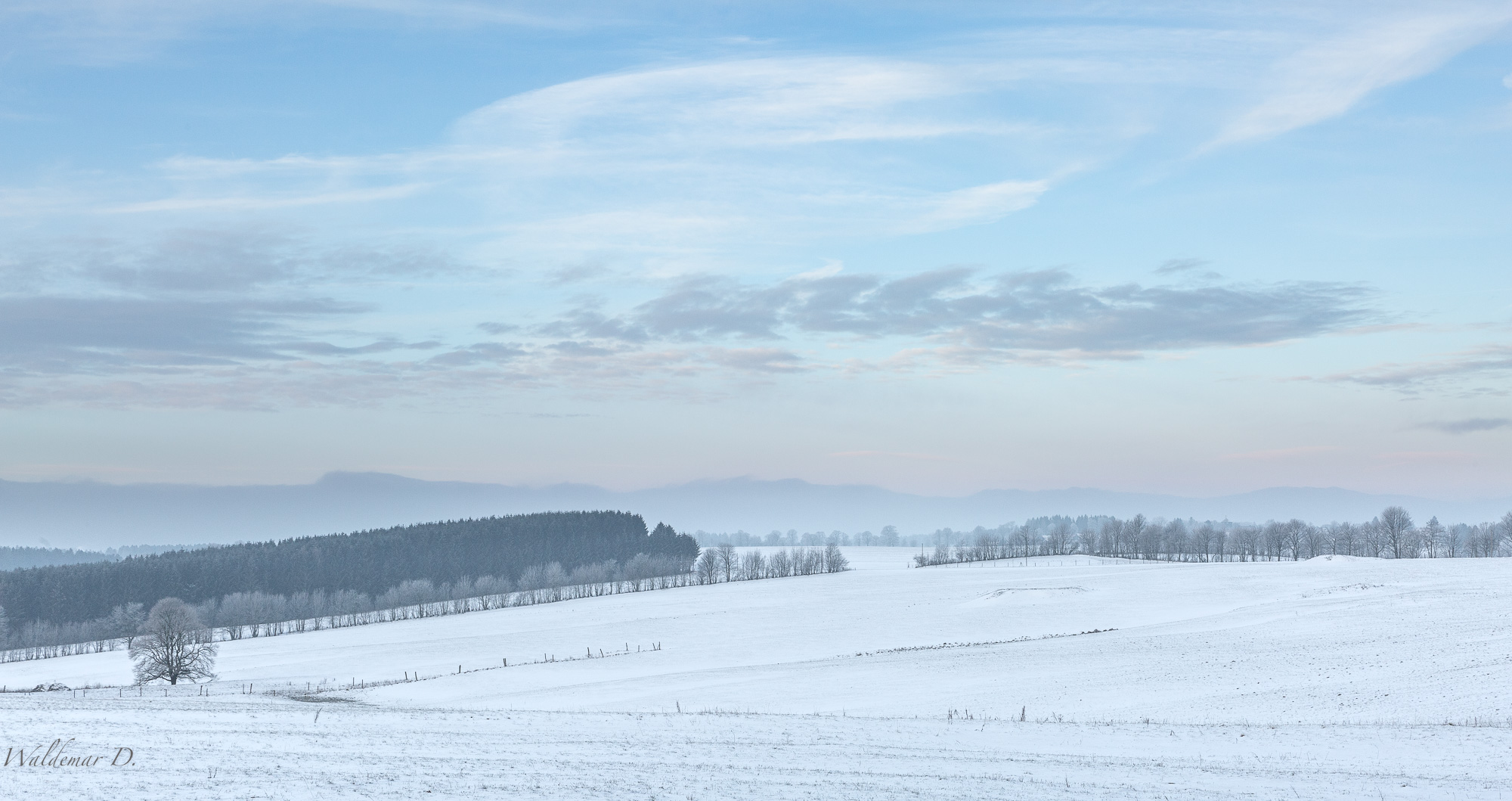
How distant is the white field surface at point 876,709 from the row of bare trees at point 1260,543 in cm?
9019

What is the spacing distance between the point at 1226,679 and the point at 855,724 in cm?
2042

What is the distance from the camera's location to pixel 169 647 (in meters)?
62.3

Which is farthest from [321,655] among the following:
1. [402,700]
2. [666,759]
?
[666,759]

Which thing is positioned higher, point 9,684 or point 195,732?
point 195,732

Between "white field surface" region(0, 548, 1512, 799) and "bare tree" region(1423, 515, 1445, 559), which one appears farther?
"bare tree" region(1423, 515, 1445, 559)

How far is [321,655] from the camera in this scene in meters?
78.4

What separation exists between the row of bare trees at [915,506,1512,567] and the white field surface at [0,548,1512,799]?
3551 inches

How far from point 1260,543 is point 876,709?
17893 centimetres

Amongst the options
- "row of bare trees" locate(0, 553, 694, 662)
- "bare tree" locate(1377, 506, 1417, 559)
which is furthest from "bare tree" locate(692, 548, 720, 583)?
"bare tree" locate(1377, 506, 1417, 559)

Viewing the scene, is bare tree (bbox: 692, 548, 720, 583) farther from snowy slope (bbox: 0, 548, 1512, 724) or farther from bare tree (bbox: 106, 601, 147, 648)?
bare tree (bbox: 106, 601, 147, 648)

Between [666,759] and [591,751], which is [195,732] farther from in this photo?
[666,759]

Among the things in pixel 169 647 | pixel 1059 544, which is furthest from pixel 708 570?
pixel 169 647

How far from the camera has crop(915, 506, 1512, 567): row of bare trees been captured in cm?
16718

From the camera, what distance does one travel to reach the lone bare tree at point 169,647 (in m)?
61.9
